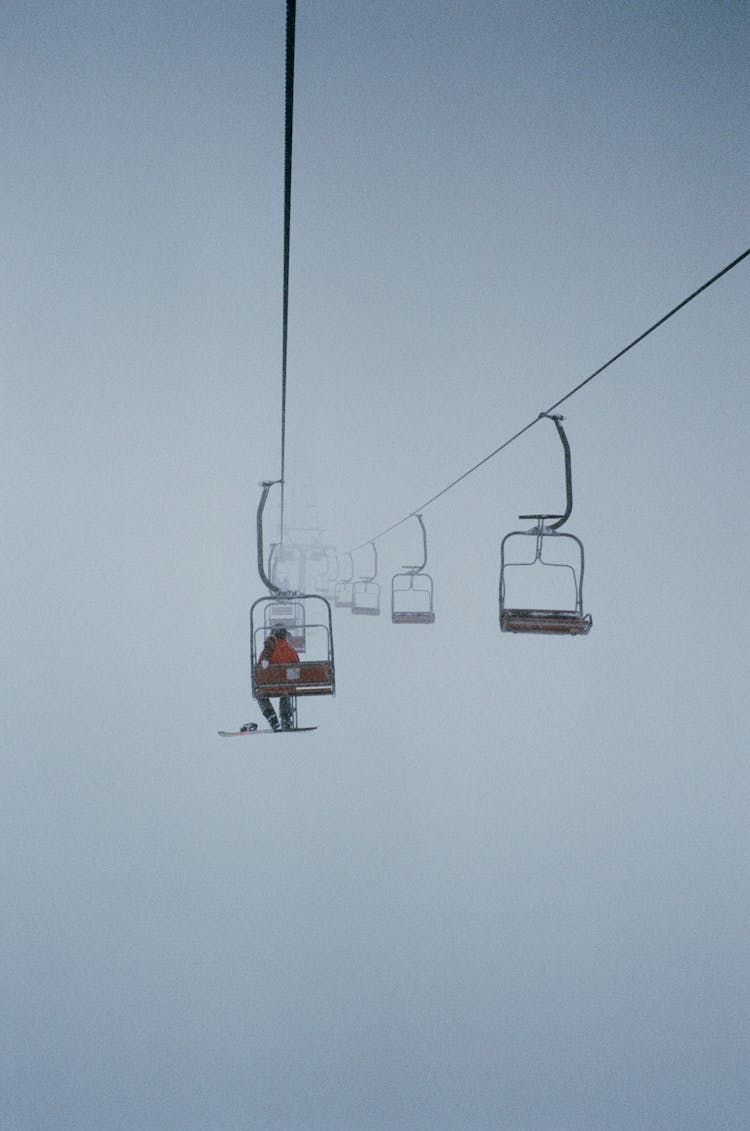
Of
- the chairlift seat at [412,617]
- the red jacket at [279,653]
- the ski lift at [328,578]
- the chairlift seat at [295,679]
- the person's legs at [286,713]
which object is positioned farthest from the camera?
the ski lift at [328,578]

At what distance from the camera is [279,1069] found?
33.2 meters

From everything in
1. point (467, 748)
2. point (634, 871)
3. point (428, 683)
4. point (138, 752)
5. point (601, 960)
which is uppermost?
point (428, 683)

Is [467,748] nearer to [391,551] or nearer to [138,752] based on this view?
[391,551]

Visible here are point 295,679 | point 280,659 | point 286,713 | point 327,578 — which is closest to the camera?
point 295,679

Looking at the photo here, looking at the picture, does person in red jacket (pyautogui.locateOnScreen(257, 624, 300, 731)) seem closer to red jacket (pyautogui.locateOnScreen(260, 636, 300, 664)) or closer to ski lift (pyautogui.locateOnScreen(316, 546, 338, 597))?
red jacket (pyautogui.locateOnScreen(260, 636, 300, 664))

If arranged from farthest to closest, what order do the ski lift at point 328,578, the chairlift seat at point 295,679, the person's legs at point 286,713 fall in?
the ski lift at point 328,578, the person's legs at point 286,713, the chairlift seat at point 295,679

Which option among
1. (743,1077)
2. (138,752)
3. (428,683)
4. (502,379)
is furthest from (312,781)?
(502,379)

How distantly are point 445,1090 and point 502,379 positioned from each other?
36755mm

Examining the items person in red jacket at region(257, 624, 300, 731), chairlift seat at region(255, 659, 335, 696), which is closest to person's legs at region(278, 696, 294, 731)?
person in red jacket at region(257, 624, 300, 731)

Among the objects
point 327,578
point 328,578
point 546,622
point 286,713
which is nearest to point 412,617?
point 286,713

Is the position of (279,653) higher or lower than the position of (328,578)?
lower

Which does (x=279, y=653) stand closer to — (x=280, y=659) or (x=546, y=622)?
(x=280, y=659)

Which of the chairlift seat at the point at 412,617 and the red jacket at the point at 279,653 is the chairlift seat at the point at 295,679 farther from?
the chairlift seat at the point at 412,617

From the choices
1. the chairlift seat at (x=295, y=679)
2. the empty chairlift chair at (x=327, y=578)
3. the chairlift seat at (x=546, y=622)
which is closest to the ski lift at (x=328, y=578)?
the empty chairlift chair at (x=327, y=578)
